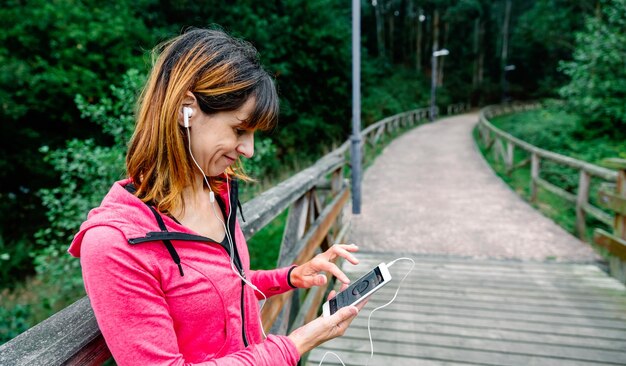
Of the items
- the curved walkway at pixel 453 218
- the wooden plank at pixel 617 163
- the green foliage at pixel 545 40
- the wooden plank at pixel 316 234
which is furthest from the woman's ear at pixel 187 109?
the green foliage at pixel 545 40

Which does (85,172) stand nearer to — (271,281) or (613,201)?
(271,281)

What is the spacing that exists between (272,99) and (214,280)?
20.7 inches

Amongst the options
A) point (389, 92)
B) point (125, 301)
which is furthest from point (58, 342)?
point (389, 92)

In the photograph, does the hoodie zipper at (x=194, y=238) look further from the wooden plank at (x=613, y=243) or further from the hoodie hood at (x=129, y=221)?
the wooden plank at (x=613, y=243)

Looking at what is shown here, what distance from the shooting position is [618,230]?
13.4 feet

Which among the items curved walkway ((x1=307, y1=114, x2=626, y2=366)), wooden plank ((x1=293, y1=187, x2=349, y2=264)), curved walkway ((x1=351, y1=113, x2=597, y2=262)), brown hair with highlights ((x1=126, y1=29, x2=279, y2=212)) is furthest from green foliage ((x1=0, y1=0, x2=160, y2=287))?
brown hair with highlights ((x1=126, y1=29, x2=279, y2=212))

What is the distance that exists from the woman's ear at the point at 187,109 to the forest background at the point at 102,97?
2.26 m

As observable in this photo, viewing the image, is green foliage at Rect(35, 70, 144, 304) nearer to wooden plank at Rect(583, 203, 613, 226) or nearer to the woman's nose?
the woman's nose

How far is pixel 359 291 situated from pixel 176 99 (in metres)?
0.84

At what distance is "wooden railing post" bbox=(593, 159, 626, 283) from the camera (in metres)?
3.83

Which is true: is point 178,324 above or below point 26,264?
above

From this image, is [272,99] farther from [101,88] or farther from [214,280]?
[101,88]

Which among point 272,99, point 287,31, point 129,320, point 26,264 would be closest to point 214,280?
point 129,320

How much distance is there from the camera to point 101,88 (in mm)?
8617
